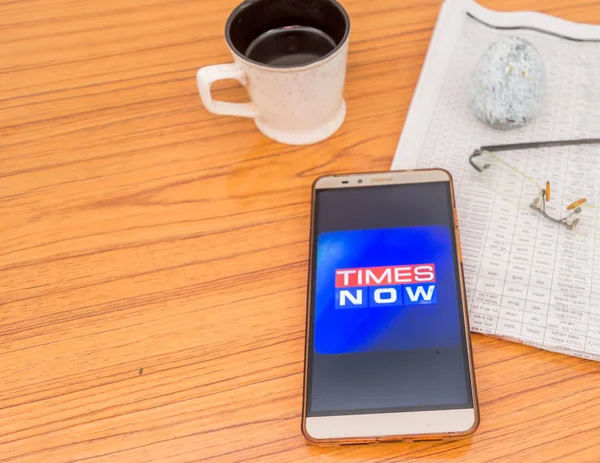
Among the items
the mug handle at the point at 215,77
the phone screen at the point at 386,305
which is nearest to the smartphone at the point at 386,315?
the phone screen at the point at 386,305

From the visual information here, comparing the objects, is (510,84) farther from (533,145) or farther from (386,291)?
(386,291)

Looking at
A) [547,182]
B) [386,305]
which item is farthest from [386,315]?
[547,182]

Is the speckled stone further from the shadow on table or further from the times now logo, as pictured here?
the shadow on table

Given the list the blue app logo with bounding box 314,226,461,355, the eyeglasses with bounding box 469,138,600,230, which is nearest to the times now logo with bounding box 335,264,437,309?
the blue app logo with bounding box 314,226,461,355

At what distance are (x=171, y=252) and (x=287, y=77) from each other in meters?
0.18

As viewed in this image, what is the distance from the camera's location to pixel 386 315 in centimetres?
42

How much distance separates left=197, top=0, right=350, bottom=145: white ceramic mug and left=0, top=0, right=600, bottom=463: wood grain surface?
2 cm

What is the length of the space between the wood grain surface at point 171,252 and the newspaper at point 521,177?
0.02 meters

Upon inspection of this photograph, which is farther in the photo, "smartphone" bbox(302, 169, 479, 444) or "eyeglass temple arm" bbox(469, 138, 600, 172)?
"eyeglass temple arm" bbox(469, 138, 600, 172)

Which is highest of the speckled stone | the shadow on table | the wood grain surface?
the speckled stone

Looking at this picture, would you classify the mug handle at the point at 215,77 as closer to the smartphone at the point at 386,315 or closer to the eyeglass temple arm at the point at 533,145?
the smartphone at the point at 386,315

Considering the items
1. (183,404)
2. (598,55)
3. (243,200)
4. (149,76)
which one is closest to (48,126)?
(149,76)

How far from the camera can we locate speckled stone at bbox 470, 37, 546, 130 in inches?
19.4

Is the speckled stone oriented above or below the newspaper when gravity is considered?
above
